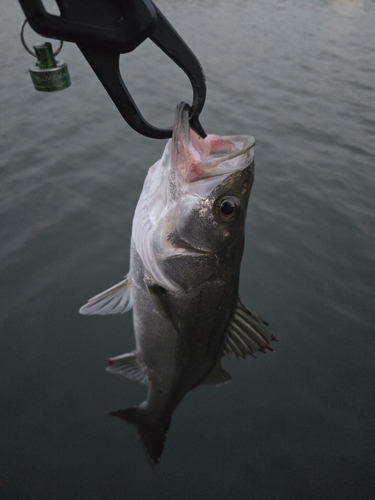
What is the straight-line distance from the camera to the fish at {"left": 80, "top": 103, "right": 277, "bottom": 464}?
1.86m

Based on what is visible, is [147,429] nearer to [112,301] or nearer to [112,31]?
[112,301]

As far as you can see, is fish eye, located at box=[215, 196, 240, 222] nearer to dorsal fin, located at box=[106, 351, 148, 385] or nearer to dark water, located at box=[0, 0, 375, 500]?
dorsal fin, located at box=[106, 351, 148, 385]

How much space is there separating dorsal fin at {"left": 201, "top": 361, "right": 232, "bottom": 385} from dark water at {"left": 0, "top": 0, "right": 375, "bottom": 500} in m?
1.04

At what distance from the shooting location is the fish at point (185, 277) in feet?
6.11

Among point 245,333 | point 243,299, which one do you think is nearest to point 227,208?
point 245,333

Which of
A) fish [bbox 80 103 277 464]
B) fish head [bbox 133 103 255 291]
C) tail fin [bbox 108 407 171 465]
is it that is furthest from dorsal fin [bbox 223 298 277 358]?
tail fin [bbox 108 407 171 465]

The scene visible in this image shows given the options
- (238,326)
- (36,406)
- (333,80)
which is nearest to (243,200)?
(238,326)

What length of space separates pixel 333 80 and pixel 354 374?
9435 millimetres

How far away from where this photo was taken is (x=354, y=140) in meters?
7.66

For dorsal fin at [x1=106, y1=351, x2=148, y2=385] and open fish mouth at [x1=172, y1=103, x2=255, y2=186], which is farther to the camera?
dorsal fin at [x1=106, y1=351, x2=148, y2=385]

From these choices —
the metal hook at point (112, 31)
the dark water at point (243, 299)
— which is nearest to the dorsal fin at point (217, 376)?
the dark water at point (243, 299)

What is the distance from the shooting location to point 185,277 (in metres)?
2.06

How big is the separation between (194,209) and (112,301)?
914mm

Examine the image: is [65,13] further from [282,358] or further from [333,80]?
[333,80]
